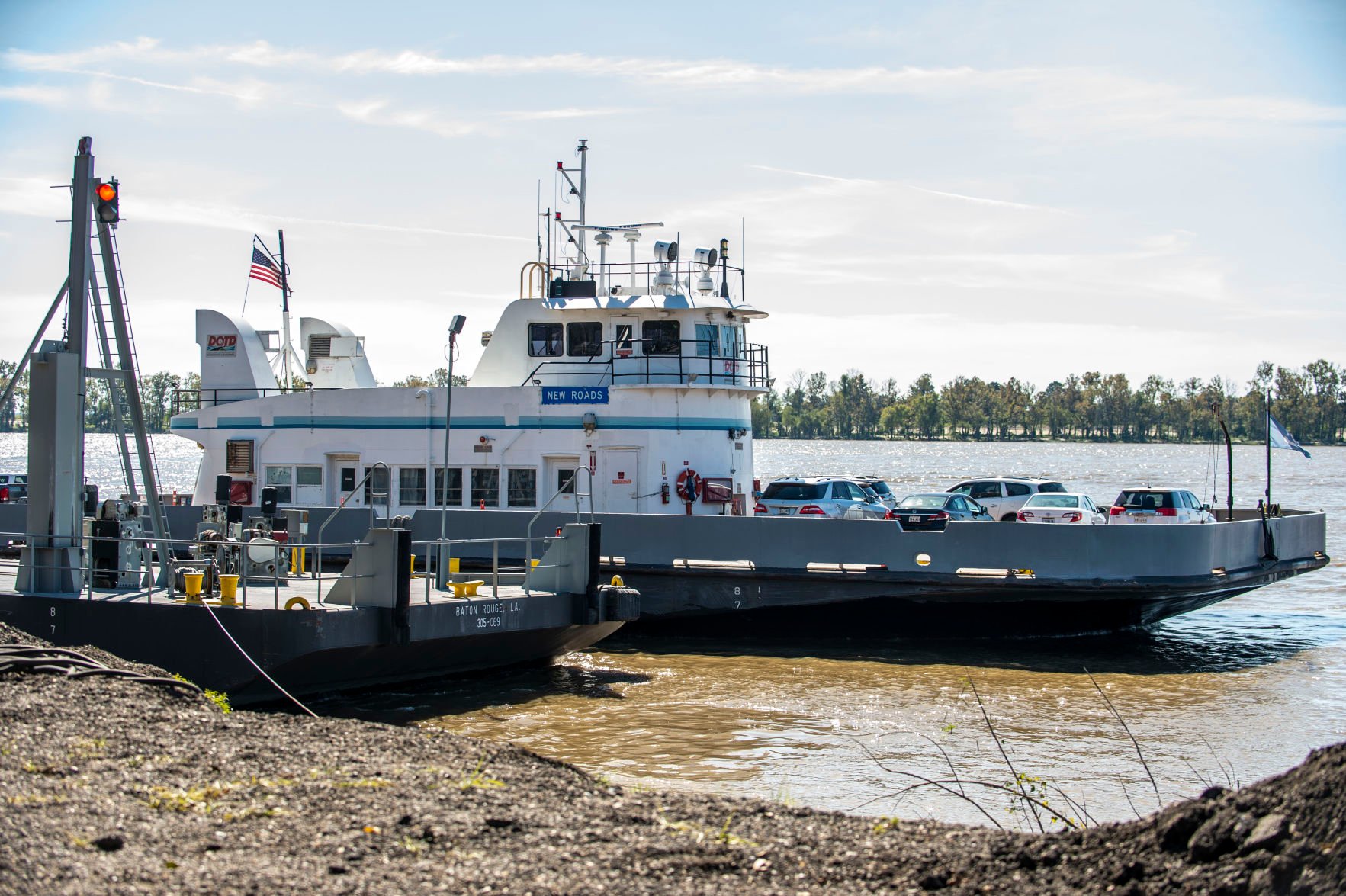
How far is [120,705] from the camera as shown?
8.16 meters

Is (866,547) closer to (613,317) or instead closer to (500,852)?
(613,317)

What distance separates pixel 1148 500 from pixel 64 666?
18944 mm

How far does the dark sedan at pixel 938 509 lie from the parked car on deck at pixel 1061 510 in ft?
2.46

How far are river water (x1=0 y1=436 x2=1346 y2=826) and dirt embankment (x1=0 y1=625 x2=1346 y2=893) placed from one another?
2.92 metres

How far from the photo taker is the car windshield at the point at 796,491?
78.2 ft

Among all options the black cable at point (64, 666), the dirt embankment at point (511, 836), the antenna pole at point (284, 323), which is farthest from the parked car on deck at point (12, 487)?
the dirt embankment at point (511, 836)

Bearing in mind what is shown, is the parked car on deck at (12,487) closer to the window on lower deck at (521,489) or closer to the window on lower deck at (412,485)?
the window on lower deck at (412,485)

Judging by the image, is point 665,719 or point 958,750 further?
point 665,719

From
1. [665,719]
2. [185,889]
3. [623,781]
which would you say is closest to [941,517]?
[665,719]

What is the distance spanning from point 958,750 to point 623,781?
324 centimetres

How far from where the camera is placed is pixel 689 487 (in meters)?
19.4

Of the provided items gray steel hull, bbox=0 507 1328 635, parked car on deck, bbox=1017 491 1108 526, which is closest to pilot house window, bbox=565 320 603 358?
gray steel hull, bbox=0 507 1328 635

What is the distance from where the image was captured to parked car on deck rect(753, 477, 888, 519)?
75.5ft

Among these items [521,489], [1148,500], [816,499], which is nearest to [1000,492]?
[1148,500]
